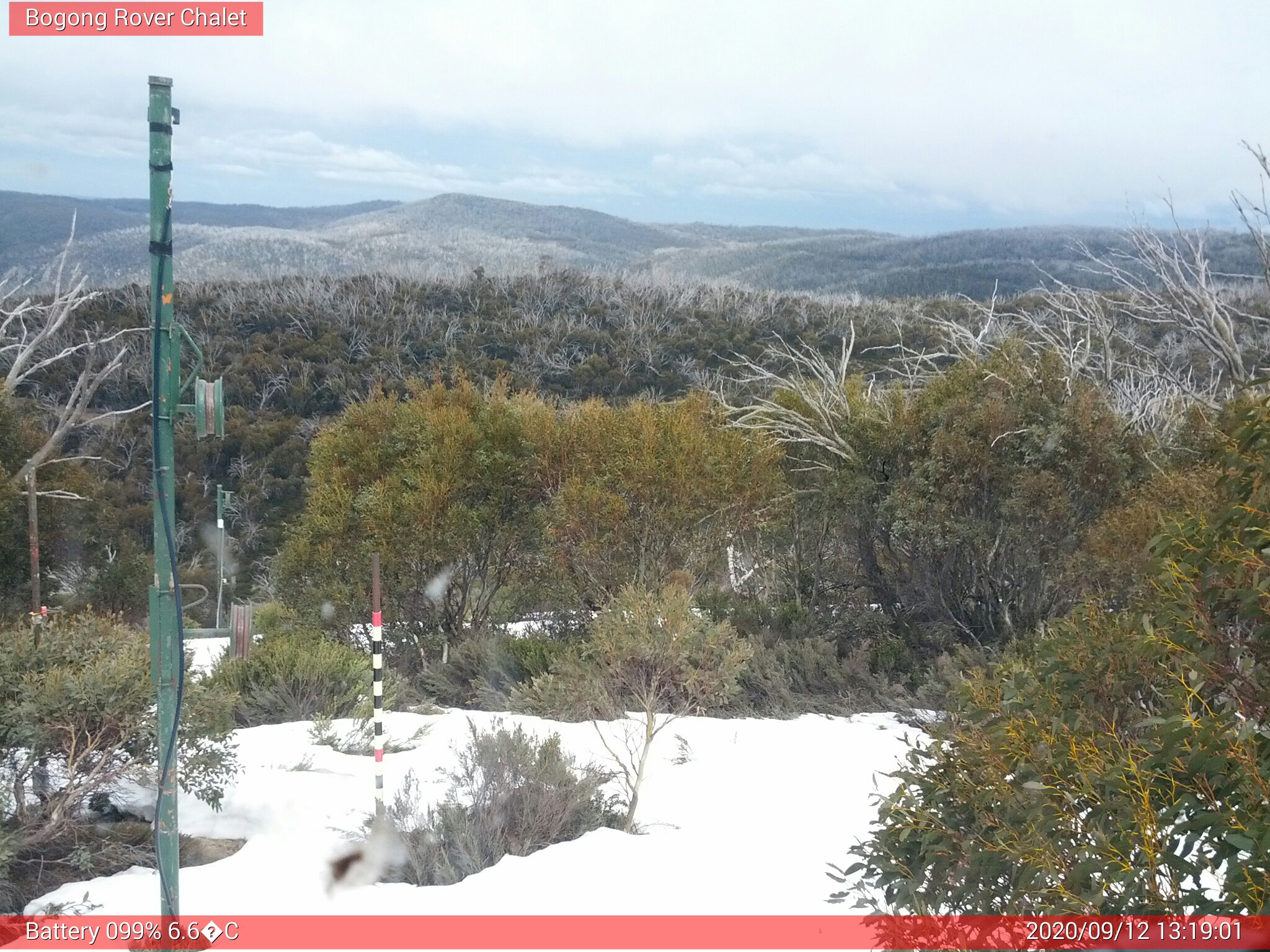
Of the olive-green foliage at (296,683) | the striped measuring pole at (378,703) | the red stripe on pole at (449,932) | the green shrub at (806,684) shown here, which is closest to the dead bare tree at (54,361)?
the olive-green foliage at (296,683)

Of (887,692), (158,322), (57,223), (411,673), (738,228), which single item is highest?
(738,228)

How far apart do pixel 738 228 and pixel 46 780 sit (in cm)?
6516

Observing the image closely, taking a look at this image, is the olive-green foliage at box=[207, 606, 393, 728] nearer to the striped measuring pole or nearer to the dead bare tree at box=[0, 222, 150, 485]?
the striped measuring pole

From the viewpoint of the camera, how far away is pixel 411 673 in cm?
1170

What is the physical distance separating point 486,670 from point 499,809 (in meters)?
5.17

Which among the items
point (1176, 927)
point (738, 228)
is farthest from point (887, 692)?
point (738, 228)

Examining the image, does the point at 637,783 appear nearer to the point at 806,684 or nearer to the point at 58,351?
the point at 806,684

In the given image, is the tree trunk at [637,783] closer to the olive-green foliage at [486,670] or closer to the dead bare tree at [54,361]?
the olive-green foliage at [486,670]

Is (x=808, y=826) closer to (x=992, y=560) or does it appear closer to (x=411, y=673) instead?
(x=992, y=560)

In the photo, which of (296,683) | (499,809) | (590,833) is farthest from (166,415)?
(296,683)

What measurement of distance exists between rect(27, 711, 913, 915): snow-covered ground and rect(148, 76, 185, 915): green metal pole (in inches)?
45.0

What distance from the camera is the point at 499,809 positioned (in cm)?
543

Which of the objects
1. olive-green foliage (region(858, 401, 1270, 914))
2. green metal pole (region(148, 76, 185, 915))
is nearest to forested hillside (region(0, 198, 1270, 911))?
olive-green foliage (region(858, 401, 1270, 914))

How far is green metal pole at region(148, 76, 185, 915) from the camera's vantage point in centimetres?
344
